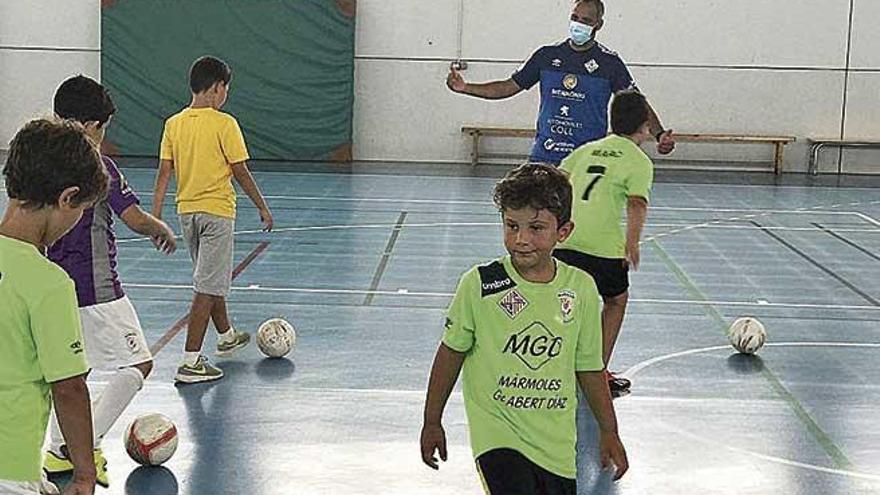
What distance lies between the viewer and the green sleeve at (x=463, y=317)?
13.1 ft

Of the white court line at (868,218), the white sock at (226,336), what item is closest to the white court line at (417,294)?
the white sock at (226,336)

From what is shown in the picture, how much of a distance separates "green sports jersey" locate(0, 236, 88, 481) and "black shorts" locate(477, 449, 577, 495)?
1.29m

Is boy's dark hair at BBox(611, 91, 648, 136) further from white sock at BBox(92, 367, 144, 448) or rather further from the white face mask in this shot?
white sock at BBox(92, 367, 144, 448)

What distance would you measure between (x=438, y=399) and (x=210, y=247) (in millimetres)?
3857

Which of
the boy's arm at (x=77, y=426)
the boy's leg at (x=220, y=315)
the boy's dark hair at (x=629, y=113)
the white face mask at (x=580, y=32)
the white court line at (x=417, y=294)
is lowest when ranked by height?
the white court line at (x=417, y=294)

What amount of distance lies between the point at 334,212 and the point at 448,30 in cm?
820

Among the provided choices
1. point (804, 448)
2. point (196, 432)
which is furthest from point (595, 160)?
point (196, 432)

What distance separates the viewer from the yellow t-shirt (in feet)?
24.6

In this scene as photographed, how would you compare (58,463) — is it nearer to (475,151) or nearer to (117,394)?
(117,394)

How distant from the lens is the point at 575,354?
13.3ft

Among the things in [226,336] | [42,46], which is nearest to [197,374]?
[226,336]

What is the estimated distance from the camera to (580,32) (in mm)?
8117

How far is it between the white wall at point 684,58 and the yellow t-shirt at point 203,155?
15674 mm

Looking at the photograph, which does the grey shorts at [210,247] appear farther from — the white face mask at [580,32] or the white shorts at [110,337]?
the white face mask at [580,32]
